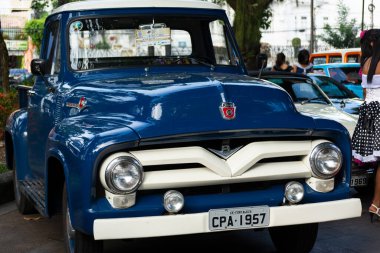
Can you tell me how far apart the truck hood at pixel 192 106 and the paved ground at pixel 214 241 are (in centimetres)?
152

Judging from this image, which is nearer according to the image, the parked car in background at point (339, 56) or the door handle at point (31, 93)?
the door handle at point (31, 93)

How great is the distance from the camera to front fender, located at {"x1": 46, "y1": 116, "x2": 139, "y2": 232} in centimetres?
455

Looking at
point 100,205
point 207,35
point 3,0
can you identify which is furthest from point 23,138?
point 3,0

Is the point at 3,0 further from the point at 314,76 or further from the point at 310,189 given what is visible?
the point at 310,189

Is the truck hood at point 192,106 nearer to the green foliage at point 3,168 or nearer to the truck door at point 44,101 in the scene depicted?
the truck door at point 44,101

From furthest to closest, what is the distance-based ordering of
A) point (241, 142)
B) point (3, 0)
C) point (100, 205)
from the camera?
point (3, 0), point (241, 142), point (100, 205)

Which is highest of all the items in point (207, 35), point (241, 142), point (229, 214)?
point (207, 35)

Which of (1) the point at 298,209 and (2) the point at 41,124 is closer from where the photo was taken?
(1) the point at 298,209

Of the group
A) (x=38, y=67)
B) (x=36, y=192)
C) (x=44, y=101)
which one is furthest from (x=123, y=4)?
(x=36, y=192)

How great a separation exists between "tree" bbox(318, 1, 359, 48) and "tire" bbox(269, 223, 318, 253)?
1972 inches

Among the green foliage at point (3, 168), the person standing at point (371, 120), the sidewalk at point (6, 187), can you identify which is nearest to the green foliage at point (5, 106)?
the green foliage at point (3, 168)

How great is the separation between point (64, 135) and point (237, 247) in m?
1.97

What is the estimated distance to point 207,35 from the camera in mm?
6875

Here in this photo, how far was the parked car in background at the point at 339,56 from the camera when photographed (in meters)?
30.1
